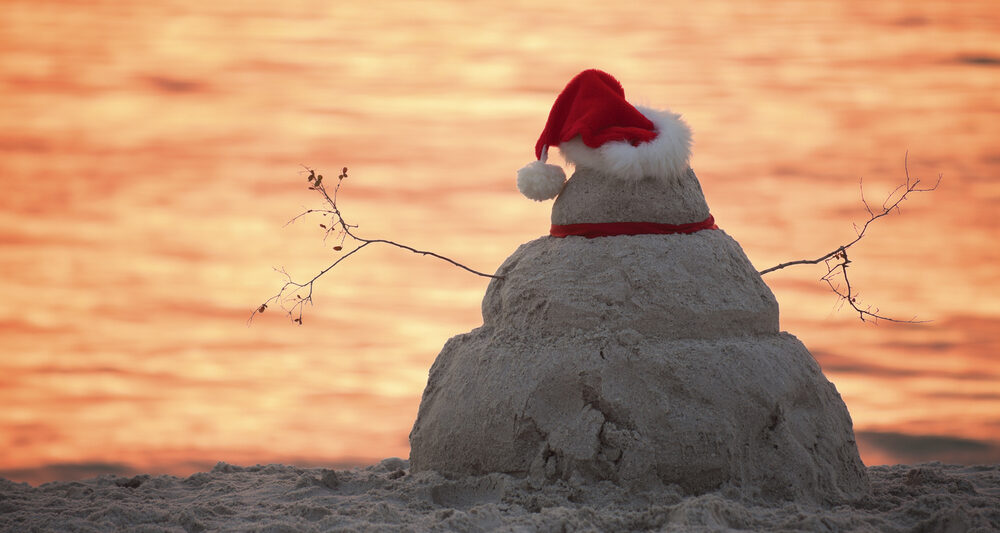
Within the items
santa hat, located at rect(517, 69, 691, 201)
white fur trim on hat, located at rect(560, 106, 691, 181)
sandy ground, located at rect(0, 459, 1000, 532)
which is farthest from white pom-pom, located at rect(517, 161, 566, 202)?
sandy ground, located at rect(0, 459, 1000, 532)

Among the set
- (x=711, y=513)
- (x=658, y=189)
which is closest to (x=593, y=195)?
(x=658, y=189)

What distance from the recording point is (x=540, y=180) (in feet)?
20.9

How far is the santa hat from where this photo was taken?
6125mm

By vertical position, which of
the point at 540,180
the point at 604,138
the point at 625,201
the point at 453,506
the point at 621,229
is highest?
the point at 604,138

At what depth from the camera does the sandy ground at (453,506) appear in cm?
542

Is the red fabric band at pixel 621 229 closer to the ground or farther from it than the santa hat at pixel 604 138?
closer to the ground

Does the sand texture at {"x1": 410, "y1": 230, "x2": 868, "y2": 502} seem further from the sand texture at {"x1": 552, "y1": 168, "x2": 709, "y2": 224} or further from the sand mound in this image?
the sand texture at {"x1": 552, "y1": 168, "x2": 709, "y2": 224}

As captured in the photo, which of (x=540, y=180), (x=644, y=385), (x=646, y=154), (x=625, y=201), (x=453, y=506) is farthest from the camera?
(x=540, y=180)

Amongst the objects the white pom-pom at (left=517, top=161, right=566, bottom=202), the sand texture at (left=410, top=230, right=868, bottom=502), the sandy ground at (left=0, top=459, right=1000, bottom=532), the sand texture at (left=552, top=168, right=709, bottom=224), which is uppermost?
the white pom-pom at (left=517, top=161, right=566, bottom=202)

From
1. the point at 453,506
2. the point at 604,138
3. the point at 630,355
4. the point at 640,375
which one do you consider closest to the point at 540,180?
the point at 604,138

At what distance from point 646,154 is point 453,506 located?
2387mm

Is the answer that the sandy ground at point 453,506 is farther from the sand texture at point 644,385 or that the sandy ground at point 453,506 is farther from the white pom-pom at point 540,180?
the white pom-pom at point 540,180

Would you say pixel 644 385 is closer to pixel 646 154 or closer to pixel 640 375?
pixel 640 375

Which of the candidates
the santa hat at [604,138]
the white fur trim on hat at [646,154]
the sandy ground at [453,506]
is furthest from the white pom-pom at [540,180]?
the sandy ground at [453,506]
